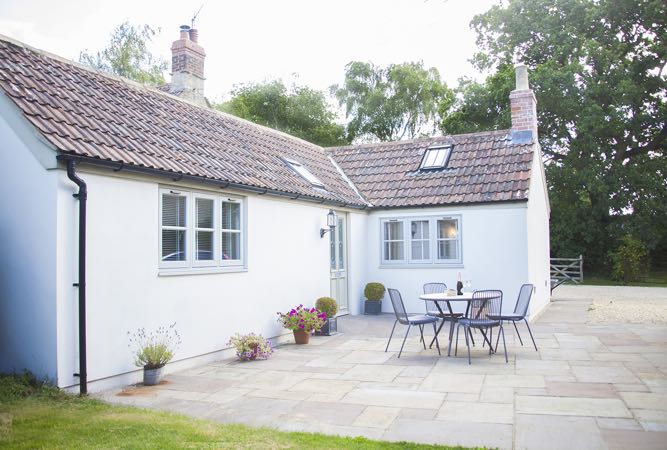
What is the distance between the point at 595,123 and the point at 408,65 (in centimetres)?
1655

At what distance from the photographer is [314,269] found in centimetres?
1211

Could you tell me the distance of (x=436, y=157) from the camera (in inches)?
616

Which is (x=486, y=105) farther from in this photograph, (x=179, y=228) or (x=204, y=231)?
(x=179, y=228)

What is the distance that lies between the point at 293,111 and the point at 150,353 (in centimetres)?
3216

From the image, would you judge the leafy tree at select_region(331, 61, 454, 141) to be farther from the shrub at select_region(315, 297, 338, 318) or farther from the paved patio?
the paved patio

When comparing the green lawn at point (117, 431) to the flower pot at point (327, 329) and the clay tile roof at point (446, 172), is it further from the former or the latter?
the clay tile roof at point (446, 172)

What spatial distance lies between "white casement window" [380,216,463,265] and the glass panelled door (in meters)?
1.33

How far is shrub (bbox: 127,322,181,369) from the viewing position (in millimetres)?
7180

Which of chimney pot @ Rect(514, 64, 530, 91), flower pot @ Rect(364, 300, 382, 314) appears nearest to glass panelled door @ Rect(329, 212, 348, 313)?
flower pot @ Rect(364, 300, 382, 314)

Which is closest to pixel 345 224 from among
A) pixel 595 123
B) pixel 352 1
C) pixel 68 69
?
pixel 68 69

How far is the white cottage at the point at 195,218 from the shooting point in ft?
21.5

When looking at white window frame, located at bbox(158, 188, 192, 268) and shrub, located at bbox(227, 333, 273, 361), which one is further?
shrub, located at bbox(227, 333, 273, 361)

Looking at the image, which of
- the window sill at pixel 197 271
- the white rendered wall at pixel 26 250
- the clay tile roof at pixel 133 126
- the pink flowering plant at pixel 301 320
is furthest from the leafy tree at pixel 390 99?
the white rendered wall at pixel 26 250

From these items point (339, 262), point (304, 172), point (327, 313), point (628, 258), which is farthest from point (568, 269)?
point (327, 313)
